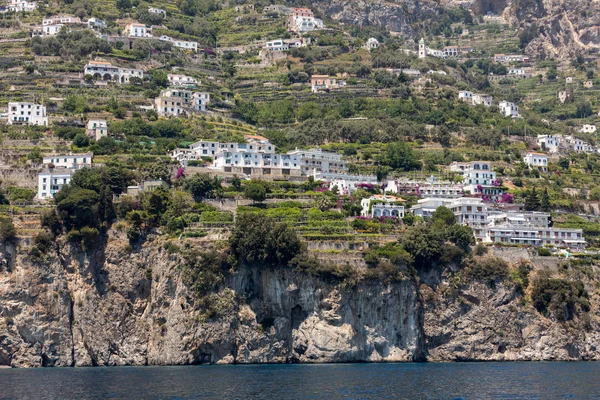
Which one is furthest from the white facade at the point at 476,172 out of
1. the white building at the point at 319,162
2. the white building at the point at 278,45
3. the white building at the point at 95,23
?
the white building at the point at 95,23

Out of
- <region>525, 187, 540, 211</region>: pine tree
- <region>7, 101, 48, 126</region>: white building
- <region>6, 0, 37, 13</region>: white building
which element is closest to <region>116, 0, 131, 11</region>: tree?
<region>6, 0, 37, 13</region>: white building

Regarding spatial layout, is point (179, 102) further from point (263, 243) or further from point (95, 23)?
point (263, 243)

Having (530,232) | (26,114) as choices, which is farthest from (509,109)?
(26,114)

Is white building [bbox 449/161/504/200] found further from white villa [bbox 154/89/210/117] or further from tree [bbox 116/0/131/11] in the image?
tree [bbox 116/0/131/11]

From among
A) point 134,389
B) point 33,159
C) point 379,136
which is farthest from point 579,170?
point 134,389

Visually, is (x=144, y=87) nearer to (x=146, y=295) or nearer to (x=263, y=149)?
(x=263, y=149)

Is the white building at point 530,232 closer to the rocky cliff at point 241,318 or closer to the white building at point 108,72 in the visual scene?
the rocky cliff at point 241,318

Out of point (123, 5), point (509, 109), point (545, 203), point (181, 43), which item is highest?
point (123, 5)
